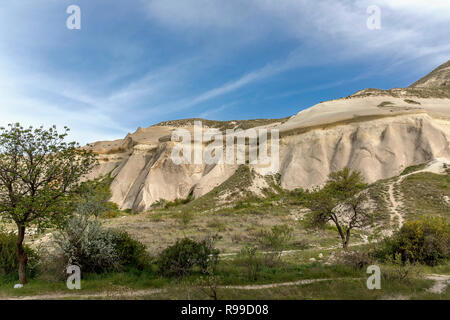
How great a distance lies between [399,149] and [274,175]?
1402cm

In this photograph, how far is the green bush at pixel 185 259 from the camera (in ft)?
30.0

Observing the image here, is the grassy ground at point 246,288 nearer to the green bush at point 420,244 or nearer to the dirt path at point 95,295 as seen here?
the dirt path at point 95,295

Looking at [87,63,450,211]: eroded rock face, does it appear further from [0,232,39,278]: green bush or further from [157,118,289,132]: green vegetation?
[0,232,39,278]: green bush

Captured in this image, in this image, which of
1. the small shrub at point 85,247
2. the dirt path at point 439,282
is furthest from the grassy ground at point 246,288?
the small shrub at point 85,247

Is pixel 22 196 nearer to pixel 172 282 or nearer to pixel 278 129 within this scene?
pixel 172 282

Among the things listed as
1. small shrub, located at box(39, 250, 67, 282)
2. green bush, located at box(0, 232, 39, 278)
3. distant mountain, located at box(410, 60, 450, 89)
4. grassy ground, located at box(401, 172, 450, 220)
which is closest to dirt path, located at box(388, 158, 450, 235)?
grassy ground, located at box(401, 172, 450, 220)

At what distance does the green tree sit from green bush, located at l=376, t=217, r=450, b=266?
11.1 metres

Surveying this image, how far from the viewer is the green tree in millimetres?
8617

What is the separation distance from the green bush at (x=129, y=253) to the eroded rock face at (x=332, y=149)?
2619 cm

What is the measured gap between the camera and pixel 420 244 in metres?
11.4

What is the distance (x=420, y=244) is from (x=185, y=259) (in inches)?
347

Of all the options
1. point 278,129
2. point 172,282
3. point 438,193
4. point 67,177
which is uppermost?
point 278,129
